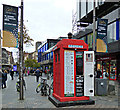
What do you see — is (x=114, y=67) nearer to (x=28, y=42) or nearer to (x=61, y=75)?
(x=28, y=42)

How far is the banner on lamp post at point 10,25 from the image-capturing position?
8.29 m

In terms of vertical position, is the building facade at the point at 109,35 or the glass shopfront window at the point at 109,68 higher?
the building facade at the point at 109,35

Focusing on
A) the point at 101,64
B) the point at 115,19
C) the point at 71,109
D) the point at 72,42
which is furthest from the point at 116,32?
the point at 71,109

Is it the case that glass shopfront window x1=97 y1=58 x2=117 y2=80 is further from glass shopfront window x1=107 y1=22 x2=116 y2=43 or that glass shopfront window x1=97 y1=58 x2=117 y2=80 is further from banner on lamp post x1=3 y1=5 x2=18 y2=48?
banner on lamp post x1=3 y1=5 x2=18 y2=48

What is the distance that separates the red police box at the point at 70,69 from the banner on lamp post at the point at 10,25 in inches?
94.5

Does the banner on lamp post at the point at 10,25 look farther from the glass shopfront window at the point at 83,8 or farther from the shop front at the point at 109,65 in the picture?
the glass shopfront window at the point at 83,8

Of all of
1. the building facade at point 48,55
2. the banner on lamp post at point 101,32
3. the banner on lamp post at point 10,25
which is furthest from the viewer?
the building facade at point 48,55

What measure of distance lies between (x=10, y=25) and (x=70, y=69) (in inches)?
143

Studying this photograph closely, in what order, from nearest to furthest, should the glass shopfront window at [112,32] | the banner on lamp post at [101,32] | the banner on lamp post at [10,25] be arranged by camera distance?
→ 1. the banner on lamp post at [10,25]
2. the banner on lamp post at [101,32]
3. the glass shopfront window at [112,32]

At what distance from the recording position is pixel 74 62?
7648 mm

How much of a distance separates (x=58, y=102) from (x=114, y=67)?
678 inches

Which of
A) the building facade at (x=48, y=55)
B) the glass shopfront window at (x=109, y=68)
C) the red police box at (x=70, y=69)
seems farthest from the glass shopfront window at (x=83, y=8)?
the red police box at (x=70, y=69)

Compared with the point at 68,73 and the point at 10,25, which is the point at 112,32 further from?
the point at 10,25

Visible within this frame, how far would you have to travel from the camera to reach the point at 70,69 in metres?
7.57
